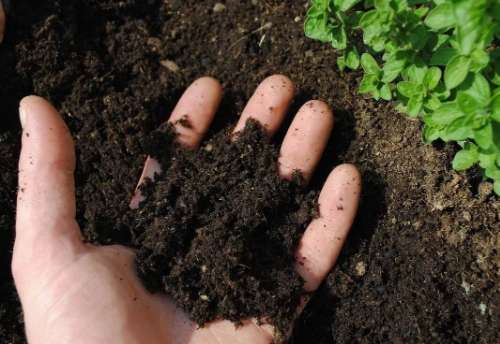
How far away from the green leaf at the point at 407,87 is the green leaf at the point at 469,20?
2.06ft

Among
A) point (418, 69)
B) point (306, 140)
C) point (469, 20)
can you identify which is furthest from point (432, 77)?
point (306, 140)

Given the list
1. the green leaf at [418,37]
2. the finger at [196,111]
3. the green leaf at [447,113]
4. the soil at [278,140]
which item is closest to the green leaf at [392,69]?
the green leaf at [418,37]

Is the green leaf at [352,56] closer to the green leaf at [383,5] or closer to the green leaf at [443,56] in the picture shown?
the green leaf at [443,56]

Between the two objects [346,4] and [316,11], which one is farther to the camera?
[316,11]

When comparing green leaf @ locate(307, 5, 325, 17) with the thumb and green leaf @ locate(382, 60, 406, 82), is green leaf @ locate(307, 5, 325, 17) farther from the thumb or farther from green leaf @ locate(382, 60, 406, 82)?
the thumb

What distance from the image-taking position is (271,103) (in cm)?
349

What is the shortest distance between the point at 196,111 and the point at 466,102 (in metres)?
2.00

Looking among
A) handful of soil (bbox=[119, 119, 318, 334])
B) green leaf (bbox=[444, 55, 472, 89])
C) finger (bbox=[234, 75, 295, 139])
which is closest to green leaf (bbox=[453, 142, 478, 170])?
green leaf (bbox=[444, 55, 472, 89])

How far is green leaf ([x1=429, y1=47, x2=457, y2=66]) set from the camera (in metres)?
2.51

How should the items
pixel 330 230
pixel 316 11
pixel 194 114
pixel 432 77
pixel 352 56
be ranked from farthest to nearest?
pixel 194 114 < pixel 330 230 < pixel 352 56 < pixel 316 11 < pixel 432 77

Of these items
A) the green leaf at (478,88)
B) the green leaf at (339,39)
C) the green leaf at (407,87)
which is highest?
the green leaf at (339,39)

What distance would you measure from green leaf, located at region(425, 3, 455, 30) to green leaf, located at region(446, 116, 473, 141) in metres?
0.49

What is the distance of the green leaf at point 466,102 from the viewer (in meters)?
2.31

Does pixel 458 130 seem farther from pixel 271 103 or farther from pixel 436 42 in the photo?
pixel 271 103
